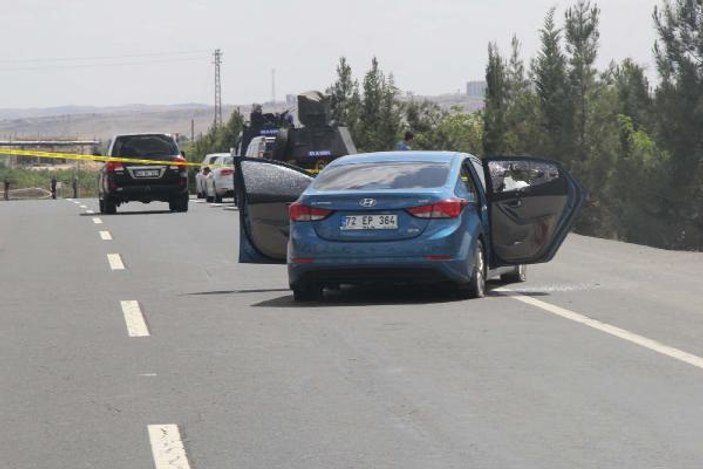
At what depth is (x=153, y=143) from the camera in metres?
37.0

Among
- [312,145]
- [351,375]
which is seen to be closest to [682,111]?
[312,145]

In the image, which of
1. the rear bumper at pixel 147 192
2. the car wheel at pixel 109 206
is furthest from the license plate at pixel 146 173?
the car wheel at pixel 109 206

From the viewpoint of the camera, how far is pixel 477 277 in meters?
14.5

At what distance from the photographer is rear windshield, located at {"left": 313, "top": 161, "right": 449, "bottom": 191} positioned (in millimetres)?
14289

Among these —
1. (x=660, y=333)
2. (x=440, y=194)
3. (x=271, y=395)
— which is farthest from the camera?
(x=440, y=194)

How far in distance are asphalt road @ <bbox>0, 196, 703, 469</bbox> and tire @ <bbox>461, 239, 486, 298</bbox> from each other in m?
0.16

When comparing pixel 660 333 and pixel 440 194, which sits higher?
pixel 440 194

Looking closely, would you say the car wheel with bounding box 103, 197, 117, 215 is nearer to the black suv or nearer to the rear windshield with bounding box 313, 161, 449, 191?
the black suv

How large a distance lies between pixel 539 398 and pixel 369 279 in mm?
5306

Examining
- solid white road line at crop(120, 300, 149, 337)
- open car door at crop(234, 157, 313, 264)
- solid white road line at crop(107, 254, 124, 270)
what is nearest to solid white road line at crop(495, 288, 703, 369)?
open car door at crop(234, 157, 313, 264)

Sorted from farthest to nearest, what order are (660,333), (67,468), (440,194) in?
(440,194)
(660,333)
(67,468)

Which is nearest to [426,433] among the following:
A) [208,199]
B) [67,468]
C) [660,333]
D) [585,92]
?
[67,468]

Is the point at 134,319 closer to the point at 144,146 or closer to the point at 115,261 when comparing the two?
the point at 115,261

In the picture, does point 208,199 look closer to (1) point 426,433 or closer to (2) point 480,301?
(2) point 480,301
